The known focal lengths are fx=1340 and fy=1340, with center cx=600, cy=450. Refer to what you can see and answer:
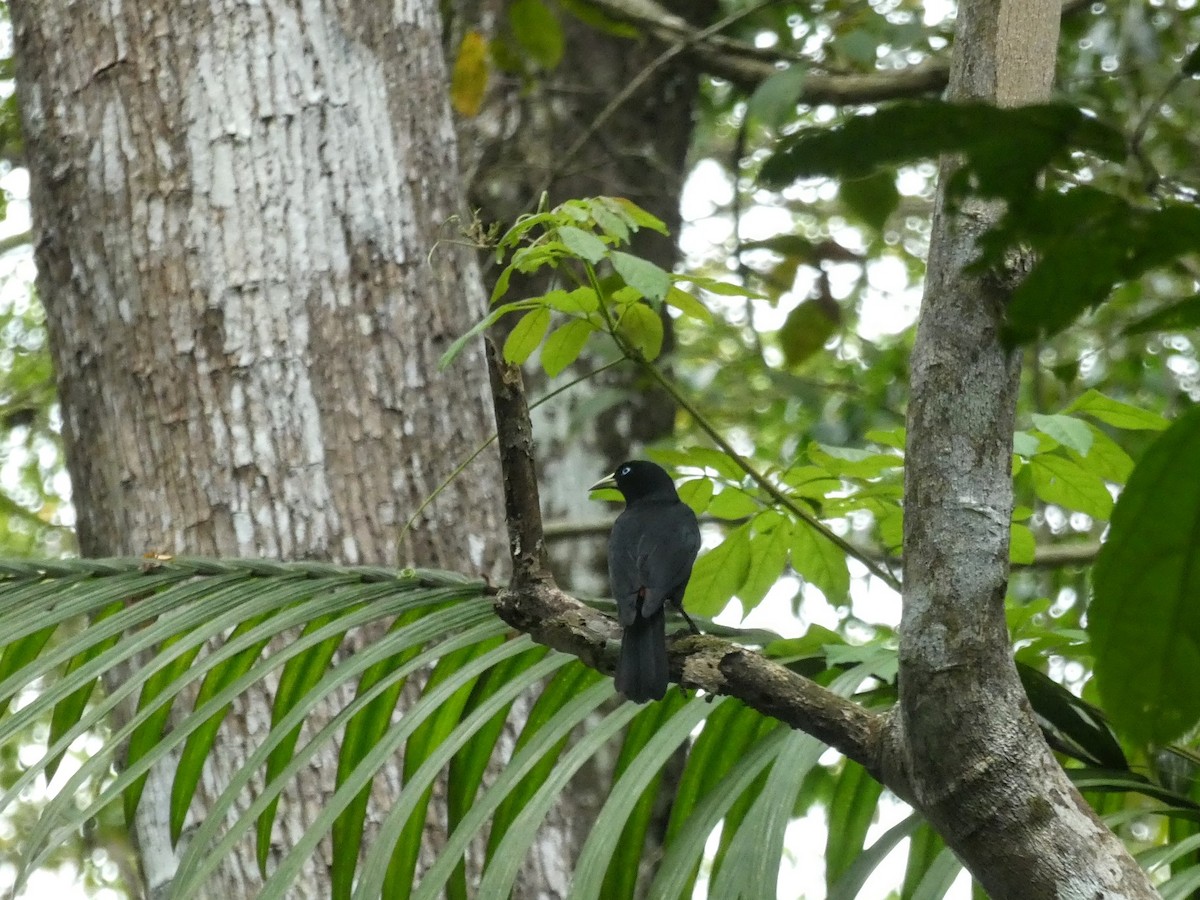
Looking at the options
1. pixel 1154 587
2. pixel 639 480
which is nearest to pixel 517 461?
pixel 1154 587

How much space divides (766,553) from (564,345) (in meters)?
0.46

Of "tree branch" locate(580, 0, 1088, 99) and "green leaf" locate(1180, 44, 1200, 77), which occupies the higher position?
"tree branch" locate(580, 0, 1088, 99)

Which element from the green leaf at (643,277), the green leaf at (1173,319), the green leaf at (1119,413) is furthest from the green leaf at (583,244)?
the green leaf at (1173,319)

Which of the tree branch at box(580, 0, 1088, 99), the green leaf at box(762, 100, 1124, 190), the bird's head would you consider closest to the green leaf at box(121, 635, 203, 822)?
the bird's head

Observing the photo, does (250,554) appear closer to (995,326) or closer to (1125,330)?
(995,326)

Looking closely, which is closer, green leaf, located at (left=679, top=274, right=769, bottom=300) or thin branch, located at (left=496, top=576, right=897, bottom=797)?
thin branch, located at (left=496, top=576, right=897, bottom=797)

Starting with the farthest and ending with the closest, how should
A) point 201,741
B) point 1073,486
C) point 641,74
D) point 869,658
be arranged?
point 641,74
point 1073,486
point 201,741
point 869,658

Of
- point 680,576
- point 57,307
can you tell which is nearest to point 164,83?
point 57,307

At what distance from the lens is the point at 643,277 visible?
1652 mm

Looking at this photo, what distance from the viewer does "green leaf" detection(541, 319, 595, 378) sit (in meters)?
1.90

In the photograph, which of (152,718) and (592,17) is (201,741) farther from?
(592,17)

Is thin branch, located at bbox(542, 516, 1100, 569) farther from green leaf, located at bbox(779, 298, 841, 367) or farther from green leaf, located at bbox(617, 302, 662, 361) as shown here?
green leaf, located at bbox(617, 302, 662, 361)

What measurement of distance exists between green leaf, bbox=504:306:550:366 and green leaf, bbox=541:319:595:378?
0.10m

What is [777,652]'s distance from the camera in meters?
1.65
